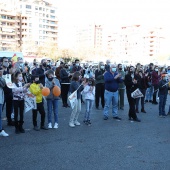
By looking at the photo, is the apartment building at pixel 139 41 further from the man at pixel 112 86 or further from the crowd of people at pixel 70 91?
the man at pixel 112 86

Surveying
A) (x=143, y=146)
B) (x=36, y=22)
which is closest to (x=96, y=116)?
(x=143, y=146)

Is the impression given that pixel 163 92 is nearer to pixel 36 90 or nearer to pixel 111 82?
pixel 111 82

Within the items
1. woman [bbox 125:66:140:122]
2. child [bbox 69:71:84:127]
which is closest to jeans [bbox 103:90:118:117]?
woman [bbox 125:66:140:122]

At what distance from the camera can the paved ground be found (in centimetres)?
552

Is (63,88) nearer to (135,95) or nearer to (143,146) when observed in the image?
(135,95)

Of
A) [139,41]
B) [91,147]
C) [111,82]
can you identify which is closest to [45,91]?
[91,147]

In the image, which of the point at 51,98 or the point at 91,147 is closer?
the point at 91,147

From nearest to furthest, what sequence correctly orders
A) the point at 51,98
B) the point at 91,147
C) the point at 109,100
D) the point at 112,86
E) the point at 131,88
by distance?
the point at 91,147
the point at 51,98
the point at 112,86
the point at 109,100
the point at 131,88

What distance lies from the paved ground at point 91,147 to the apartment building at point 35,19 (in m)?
105

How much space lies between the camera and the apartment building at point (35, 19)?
114625 mm

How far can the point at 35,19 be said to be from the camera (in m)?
122

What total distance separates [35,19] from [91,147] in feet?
397

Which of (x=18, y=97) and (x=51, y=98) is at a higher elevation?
(x=18, y=97)

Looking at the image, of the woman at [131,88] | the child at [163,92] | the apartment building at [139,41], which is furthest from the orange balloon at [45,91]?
the apartment building at [139,41]
